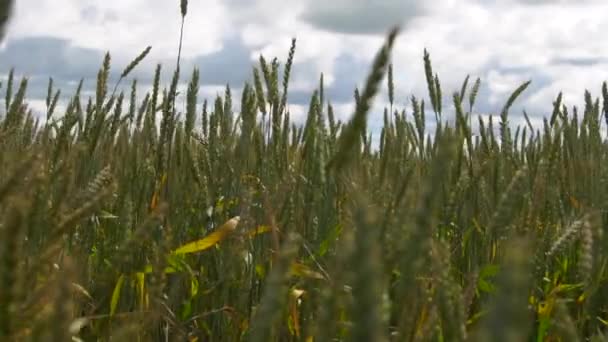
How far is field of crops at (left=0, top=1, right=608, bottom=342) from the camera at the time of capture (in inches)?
20.8

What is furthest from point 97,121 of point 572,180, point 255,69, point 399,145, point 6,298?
point 572,180

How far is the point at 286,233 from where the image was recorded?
1.73 meters

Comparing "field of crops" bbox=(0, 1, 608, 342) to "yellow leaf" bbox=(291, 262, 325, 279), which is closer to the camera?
"field of crops" bbox=(0, 1, 608, 342)

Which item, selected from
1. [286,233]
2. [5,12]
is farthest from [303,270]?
[5,12]

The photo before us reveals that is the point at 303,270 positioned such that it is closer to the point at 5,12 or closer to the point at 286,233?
the point at 286,233

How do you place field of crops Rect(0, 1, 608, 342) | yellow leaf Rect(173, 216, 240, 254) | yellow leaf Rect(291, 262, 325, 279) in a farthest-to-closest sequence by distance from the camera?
yellow leaf Rect(173, 216, 240, 254), yellow leaf Rect(291, 262, 325, 279), field of crops Rect(0, 1, 608, 342)

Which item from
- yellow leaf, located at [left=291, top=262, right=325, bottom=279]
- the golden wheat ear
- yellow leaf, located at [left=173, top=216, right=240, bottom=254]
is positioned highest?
the golden wheat ear

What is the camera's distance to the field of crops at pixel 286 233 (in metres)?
0.53

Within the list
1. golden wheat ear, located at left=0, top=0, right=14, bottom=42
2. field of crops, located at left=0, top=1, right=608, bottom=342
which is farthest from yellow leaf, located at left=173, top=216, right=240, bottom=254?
golden wheat ear, located at left=0, top=0, right=14, bottom=42

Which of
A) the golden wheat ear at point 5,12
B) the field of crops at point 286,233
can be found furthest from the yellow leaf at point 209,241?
the golden wheat ear at point 5,12

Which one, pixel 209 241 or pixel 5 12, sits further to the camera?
pixel 209 241

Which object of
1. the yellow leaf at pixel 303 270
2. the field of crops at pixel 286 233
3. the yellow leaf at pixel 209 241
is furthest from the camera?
the yellow leaf at pixel 209 241

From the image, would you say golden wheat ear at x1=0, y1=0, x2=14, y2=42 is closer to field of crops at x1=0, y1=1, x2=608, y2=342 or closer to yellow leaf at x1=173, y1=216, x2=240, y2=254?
field of crops at x1=0, y1=1, x2=608, y2=342

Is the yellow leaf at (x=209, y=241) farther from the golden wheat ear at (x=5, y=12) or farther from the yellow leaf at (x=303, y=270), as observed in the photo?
the golden wheat ear at (x=5, y=12)
